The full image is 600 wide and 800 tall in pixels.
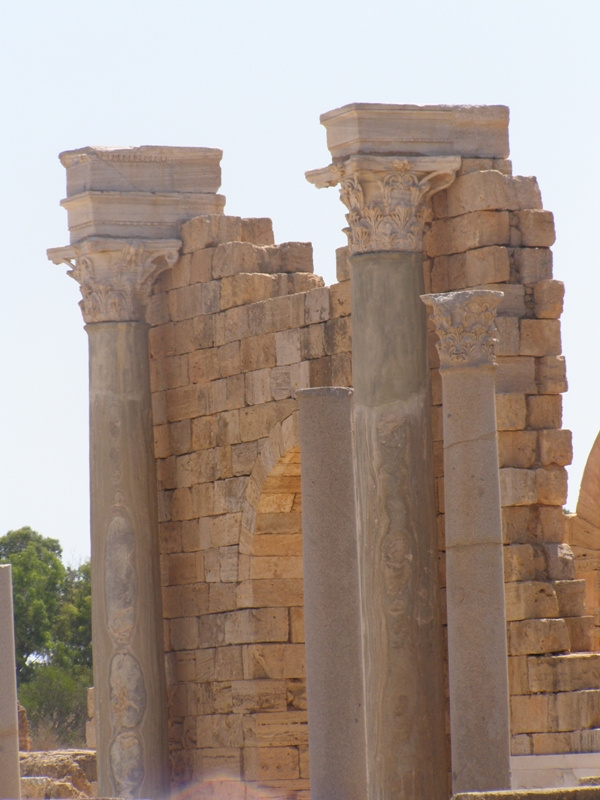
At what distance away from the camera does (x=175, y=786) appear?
1862 centimetres

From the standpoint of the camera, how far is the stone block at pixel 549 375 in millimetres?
15352

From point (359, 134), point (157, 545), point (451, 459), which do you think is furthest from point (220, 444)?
point (451, 459)

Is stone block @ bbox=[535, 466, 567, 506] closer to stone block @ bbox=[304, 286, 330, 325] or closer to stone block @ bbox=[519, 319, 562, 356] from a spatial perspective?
stone block @ bbox=[519, 319, 562, 356]

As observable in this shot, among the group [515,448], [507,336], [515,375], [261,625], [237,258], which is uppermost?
[237,258]

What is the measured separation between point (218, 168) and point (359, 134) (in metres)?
4.09

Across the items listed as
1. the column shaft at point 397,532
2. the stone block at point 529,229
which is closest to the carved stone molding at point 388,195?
the column shaft at point 397,532

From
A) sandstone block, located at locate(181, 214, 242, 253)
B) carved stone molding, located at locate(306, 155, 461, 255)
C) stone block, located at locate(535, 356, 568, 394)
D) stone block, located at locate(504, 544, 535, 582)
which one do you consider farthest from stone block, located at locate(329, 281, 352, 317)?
stone block, located at locate(504, 544, 535, 582)

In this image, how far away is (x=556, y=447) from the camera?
1530 cm

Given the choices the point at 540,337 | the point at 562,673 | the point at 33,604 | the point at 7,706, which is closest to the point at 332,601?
the point at 562,673

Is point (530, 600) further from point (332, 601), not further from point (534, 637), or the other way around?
point (332, 601)

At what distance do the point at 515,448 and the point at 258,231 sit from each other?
4487mm

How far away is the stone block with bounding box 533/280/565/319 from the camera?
15.4 metres

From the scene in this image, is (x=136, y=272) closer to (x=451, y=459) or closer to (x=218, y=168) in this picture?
(x=218, y=168)

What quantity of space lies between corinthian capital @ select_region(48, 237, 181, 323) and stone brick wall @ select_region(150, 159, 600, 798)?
26cm
